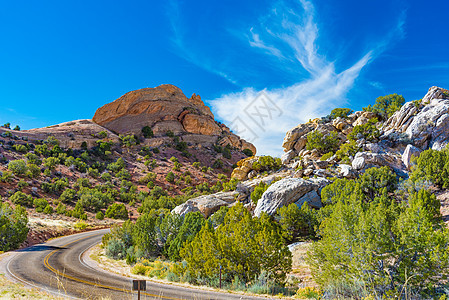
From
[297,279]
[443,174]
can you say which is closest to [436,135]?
[443,174]

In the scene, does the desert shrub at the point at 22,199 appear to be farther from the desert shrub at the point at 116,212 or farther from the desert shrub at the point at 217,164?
the desert shrub at the point at 217,164

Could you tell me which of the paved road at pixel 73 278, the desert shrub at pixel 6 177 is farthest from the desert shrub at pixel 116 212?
the paved road at pixel 73 278

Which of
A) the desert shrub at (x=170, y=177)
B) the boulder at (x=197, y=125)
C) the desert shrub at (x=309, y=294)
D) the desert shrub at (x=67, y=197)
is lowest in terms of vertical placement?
the desert shrub at (x=309, y=294)

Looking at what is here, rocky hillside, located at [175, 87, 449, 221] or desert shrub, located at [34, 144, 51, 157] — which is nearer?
rocky hillside, located at [175, 87, 449, 221]

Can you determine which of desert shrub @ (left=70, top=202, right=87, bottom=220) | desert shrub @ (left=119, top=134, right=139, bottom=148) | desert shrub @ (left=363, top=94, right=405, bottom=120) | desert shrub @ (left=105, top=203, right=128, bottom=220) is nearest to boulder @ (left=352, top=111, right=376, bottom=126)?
desert shrub @ (left=363, top=94, right=405, bottom=120)

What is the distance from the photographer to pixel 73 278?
12.9 meters

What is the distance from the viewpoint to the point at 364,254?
9.56m

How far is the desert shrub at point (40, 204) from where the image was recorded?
32875 millimetres

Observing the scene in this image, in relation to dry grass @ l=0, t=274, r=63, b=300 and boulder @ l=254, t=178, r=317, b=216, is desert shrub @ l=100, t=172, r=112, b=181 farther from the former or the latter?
dry grass @ l=0, t=274, r=63, b=300

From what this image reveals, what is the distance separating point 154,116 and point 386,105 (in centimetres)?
5655

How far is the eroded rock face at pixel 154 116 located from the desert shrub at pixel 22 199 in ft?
125

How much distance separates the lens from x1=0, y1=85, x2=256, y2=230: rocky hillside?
38750 mm

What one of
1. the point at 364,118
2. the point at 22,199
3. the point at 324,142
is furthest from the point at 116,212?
the point at 364,118

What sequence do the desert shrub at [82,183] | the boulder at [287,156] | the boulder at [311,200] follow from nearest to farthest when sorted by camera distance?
1. the boulder at [311,200]
2. the boulder at [287,156]
3. the desert shrub at [82,183]
